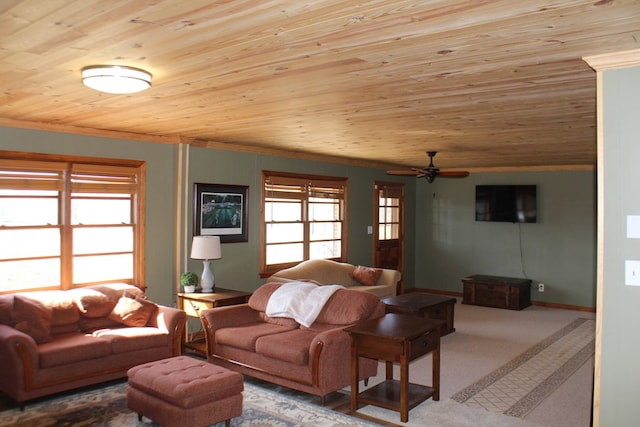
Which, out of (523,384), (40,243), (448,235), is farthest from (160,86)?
(448,235)

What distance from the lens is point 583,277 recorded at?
29.0 ft

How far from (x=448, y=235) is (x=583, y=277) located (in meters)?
2.37

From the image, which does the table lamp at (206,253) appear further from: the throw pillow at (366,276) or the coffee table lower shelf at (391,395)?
the throw pillow at (366,276)

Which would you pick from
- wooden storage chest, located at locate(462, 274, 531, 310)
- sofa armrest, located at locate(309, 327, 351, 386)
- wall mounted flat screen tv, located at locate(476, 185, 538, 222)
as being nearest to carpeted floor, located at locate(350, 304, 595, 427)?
wooden storage chest, located at locate(462, 274, 531, 310)

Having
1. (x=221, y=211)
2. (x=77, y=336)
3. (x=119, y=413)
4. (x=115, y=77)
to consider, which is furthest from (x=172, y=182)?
(x=115, y=77)

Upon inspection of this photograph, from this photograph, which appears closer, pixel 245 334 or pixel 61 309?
pixel 61 309

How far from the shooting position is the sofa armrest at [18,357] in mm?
Result: 4164

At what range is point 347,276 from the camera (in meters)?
7.89

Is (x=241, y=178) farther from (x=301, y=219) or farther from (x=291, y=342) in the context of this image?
(x=291, y=342)

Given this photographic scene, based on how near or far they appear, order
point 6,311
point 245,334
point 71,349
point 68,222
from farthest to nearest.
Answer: point 68,222 < point 245,334 < point 6,311 < point 71,349

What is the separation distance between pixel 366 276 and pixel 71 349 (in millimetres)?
4306

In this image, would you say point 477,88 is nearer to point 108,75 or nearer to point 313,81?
point 313,81

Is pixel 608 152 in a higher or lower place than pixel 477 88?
lower

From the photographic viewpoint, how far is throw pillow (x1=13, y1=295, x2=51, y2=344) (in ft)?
14.7
